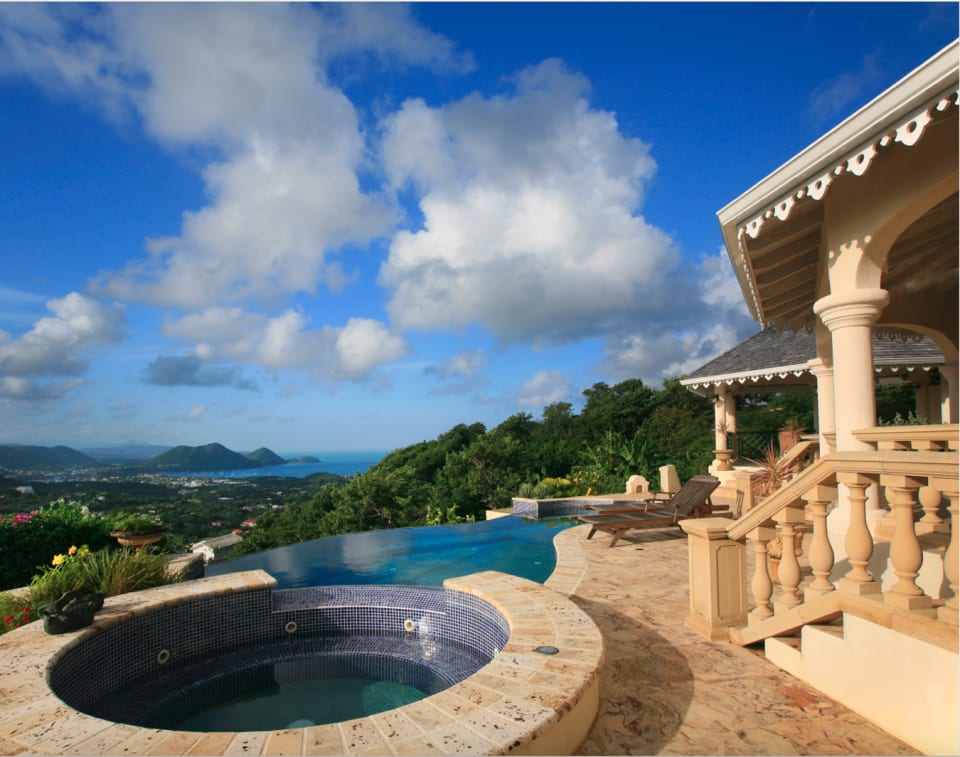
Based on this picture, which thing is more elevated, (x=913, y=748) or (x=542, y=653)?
(x=542, y=653)

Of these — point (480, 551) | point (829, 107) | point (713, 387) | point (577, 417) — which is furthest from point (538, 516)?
point (577, 417)

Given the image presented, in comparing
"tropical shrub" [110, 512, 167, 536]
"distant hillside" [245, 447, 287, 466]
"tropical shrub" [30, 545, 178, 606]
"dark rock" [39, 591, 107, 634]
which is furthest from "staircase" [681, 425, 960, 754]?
"distant hillside" [245, 447, 287, 466]

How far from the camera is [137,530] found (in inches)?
329

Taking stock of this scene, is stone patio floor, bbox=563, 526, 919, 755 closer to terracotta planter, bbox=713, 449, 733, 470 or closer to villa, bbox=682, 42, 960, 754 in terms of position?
villa, bbox=682, 42, 960, 754

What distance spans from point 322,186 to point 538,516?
961cm

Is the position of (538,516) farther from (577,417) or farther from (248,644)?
(577,417)

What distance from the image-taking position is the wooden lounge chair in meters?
9.52

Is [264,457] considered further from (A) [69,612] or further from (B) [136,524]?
(A) [69,612]

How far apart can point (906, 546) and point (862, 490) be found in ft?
1.44

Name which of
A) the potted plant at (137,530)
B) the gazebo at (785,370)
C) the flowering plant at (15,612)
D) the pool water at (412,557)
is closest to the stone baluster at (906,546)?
the pool water at (412,557)

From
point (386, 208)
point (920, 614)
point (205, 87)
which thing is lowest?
point (920, 614)

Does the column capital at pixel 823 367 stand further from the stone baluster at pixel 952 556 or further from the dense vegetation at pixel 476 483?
the dense vegetation at pixel 476 483

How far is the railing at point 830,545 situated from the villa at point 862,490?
1 centimetres

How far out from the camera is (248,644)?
20.2 feet
